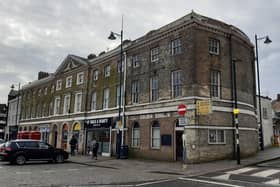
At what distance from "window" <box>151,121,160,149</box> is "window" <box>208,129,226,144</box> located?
4.01 m

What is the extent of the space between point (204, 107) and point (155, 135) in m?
5.38

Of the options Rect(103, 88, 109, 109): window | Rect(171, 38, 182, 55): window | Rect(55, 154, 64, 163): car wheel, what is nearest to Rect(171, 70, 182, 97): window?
Rect(171, 38, 182, 55): window

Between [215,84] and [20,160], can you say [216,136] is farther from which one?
[20,160]

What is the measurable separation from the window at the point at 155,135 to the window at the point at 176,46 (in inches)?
224

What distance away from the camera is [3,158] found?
63.0 ft

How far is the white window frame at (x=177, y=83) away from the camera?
2059cm

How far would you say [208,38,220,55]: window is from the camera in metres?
21.2

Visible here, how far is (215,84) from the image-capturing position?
20.9m

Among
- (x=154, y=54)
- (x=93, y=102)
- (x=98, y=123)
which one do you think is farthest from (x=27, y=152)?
(x=154, y=54)

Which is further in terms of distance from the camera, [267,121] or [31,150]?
[267,121]

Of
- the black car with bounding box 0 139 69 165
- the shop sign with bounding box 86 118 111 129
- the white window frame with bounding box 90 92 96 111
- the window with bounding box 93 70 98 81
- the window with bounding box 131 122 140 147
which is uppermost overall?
the window with bounding box 93 70 98 81

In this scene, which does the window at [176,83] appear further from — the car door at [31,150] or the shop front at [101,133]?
the car door at [31,150]

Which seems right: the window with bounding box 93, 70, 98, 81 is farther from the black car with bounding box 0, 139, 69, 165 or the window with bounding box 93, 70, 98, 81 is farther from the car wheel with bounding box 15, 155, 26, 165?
the car wheel with bounding box 15, 155, 26, 165

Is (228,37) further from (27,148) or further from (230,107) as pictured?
(27,148)
